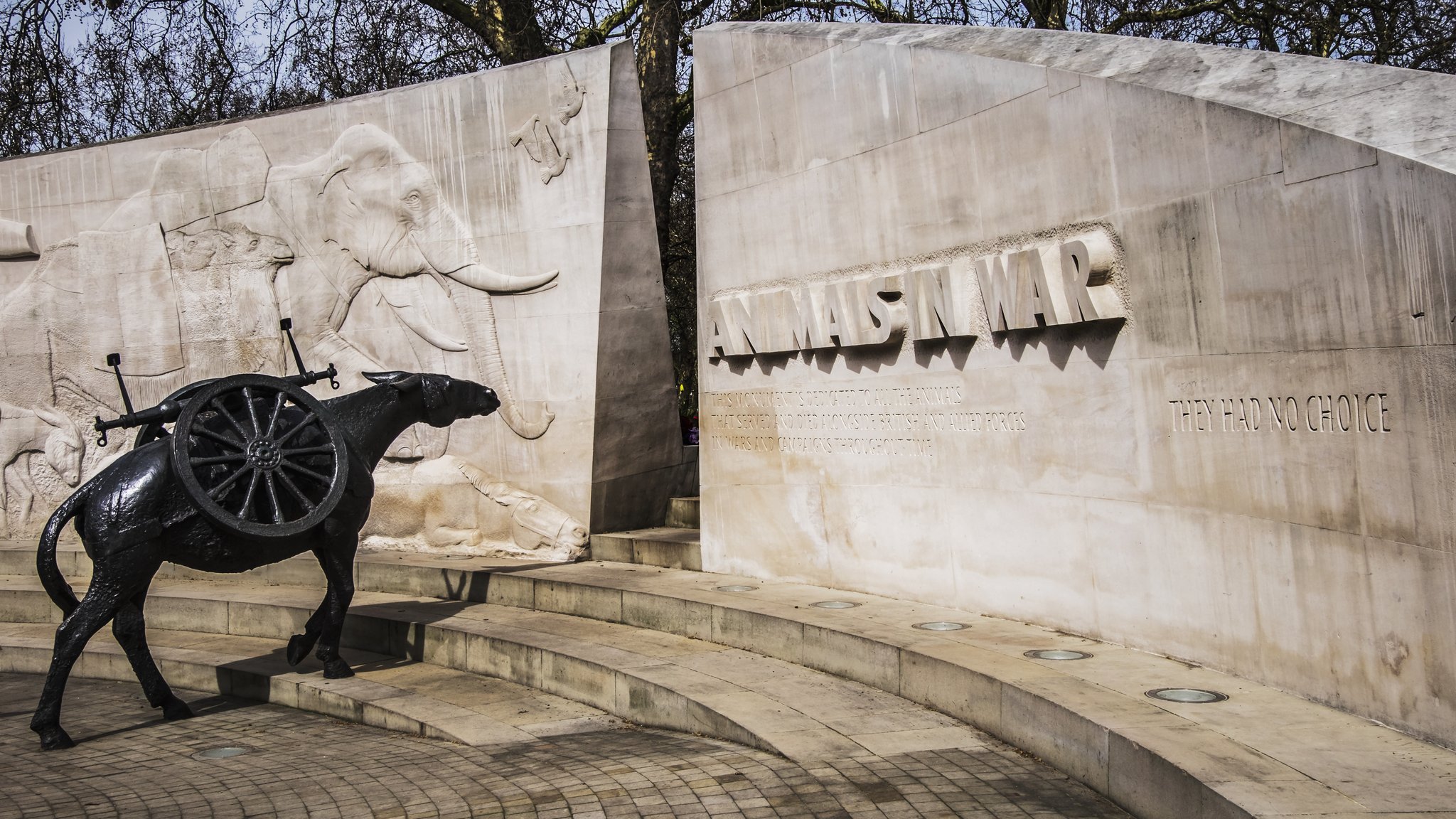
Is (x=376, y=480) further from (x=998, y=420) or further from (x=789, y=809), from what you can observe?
(x=789, y=809)

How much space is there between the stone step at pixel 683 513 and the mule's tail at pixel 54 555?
5.00 metres

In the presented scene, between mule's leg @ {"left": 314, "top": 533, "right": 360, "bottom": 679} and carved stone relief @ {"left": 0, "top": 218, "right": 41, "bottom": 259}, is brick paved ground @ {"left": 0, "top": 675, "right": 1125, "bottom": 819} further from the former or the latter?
carved stone relief @ {"left": 0, "top": 218, "right": 41, "bottom": 259}

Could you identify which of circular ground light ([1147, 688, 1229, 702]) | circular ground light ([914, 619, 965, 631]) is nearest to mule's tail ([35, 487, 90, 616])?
circular ground light ([914, 619, 965, 631])

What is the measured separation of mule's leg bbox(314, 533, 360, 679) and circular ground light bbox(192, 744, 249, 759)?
1.11 m

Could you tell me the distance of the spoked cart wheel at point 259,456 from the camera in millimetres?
7379

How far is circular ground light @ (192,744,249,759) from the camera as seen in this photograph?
7059 millimetres

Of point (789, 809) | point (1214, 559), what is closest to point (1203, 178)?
point (1214, 559)

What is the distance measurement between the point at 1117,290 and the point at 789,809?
119 inches

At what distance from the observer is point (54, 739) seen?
289 inches

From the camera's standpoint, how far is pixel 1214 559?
592 centimetres

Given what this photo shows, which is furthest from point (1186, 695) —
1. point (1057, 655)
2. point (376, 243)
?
point (376, 243)

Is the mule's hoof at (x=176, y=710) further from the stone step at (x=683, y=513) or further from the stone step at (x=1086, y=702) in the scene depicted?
the stone step at (x=683, y=513)

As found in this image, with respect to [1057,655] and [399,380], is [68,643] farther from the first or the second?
[1057,655]

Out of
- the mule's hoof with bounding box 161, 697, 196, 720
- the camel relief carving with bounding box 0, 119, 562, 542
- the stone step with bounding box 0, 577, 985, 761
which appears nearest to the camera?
the stone step with bounding box 0, 577, 985, 761
